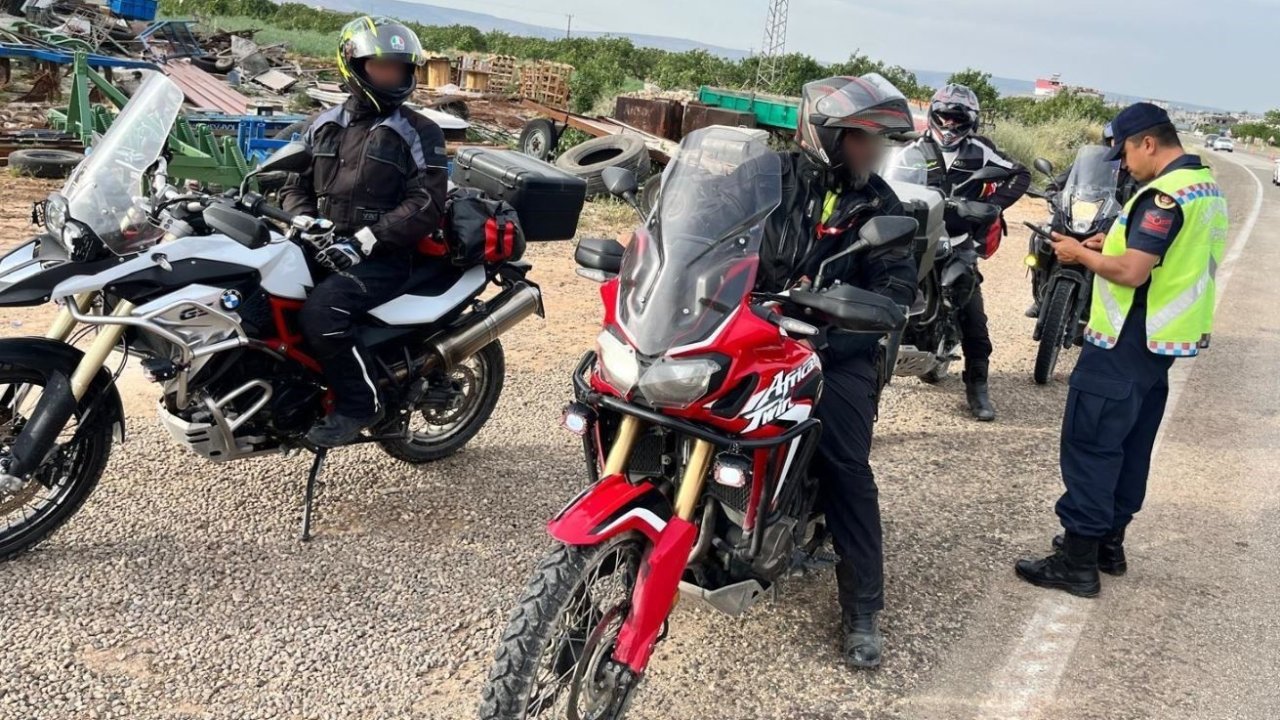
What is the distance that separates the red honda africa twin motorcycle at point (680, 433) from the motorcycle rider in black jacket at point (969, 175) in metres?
3.75

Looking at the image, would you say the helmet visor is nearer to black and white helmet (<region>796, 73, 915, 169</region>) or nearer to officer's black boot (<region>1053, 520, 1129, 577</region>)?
black and white helmet (<region>796, 73, 915, 169</region>)

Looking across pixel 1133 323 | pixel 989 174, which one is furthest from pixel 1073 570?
pixel 989 174

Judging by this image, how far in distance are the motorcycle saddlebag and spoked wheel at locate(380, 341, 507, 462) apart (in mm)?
909

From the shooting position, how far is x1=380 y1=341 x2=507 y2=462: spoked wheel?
4.82 m

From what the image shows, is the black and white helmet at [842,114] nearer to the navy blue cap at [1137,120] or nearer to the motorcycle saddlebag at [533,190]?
the navy blue cap at [1137,120]

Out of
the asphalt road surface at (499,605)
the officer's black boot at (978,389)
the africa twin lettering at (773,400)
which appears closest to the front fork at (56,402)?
the asphalt road surface at (499,605)

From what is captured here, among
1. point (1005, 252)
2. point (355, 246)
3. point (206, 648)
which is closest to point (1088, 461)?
point (355, 246)

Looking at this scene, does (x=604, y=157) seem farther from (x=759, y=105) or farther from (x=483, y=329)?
(x=483, y=329)

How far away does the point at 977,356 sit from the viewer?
6672mm

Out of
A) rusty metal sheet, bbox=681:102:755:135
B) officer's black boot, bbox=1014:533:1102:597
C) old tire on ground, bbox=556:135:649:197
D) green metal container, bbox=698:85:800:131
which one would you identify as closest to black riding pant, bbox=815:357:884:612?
officer's black boot, bbox=1014:533:1102:597

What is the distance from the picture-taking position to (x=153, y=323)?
3574 millimetres

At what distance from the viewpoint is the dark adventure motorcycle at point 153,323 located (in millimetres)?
3551

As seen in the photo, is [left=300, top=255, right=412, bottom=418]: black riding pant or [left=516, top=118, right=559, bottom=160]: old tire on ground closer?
[left=300, top=255, right=412, bottom=418]: black riding pant

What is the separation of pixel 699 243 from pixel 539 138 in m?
13.0
